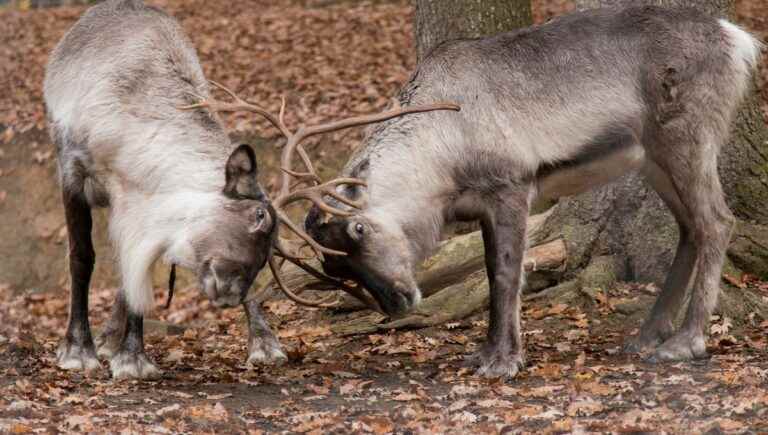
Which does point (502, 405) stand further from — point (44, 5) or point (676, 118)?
point (44, 5)

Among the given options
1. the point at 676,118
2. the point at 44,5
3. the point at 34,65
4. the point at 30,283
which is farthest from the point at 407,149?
the point at 44,5

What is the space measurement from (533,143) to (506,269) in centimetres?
80

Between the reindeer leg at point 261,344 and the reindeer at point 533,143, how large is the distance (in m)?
1.04

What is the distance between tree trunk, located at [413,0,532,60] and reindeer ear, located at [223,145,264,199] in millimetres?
3126

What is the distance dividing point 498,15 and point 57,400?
488 centimetres

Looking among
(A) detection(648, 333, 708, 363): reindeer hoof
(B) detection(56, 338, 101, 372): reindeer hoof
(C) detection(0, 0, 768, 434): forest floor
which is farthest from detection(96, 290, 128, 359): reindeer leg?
(A) detection(648, 333, 708, 363): reindeer hoof

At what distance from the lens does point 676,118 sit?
6.50 metres

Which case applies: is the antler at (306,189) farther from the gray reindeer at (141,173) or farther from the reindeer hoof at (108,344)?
the reindeer hoof at (108,344)

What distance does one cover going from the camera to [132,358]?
6.61 metres

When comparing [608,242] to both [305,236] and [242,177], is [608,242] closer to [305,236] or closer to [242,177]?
[305,236]

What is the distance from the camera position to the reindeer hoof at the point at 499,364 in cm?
626

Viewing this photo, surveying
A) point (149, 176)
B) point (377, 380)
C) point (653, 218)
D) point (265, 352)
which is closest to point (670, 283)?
point (653, 218)

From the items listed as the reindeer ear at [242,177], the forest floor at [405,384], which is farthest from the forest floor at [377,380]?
the reindeer ear at [242,177]

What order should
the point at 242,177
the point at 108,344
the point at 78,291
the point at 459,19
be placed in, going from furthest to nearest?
1. the point at 459,19
2. the point at 108,344
3. the point at 78,291
4. the point at 242,177
